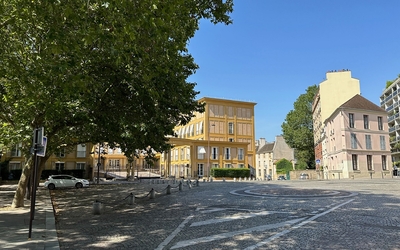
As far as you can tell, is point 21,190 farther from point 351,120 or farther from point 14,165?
point 351,120

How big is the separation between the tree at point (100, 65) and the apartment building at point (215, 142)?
34.8 meters

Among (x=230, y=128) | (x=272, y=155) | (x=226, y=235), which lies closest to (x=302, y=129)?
(x=230, y=128)

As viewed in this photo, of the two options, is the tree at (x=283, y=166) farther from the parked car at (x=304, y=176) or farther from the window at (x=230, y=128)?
the parked car at (x=304, y=176)

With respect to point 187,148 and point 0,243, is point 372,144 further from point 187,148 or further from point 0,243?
point 0,243

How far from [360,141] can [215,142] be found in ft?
71.9

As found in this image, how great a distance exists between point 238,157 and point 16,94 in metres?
46.0

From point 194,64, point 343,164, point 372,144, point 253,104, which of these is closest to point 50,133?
point 194,64

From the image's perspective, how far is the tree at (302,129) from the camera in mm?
60938

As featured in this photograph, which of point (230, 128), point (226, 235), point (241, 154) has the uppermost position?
point (230, 128)

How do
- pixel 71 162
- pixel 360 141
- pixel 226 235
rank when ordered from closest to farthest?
1. pixel 226 235
2. pixel 360 141
3. pixel 71 162

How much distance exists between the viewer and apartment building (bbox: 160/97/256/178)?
5156 cm

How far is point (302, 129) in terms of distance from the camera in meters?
61.8

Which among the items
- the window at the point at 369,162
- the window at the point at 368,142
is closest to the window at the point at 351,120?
the window at the point at 368,142

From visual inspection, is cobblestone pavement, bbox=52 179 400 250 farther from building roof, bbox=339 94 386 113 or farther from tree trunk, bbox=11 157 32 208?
building roof, bbox=339 94 386 113
